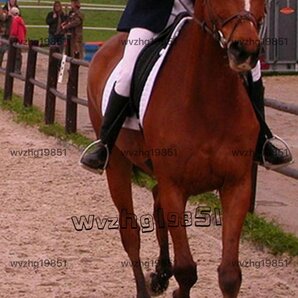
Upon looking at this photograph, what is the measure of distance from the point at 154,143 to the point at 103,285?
62.4 inches

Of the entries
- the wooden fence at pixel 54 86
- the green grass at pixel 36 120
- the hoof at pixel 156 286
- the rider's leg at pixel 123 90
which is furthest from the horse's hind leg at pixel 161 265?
the green grass at pixel 36 120

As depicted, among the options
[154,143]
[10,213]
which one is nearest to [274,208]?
[10,213]

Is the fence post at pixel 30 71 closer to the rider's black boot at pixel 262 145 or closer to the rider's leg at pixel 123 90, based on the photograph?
the rider's leg at pixel 123 90

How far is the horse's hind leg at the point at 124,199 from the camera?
6410 mm

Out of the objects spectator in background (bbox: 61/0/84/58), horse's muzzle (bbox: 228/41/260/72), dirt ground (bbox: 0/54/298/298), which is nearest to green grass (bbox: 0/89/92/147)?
dirt ground (bbox: 0/54/298/298)

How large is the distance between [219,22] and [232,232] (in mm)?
1149

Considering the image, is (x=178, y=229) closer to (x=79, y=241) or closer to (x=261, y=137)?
(x=261, y=137)

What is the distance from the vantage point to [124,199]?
21.2ft

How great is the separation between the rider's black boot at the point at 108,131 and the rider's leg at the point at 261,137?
0.82m

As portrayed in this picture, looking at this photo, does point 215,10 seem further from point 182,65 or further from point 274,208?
point 274,208

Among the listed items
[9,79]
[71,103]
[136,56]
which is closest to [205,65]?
[136,56]

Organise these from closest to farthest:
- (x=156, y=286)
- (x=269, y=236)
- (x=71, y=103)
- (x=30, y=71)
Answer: (x=156, y=286) → (x=269, y=236) → (x=71, y=103) → (x=30, y=71)

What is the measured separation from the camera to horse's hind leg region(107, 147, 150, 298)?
6410 millimetres

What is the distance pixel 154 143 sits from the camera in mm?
5258
